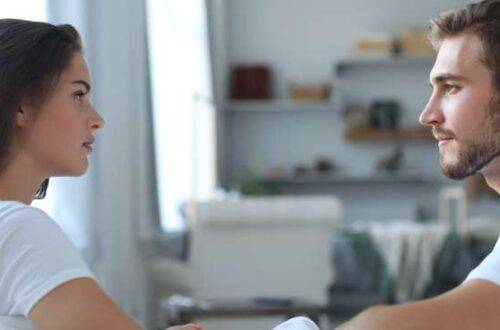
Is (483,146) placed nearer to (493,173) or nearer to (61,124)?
(493,173)

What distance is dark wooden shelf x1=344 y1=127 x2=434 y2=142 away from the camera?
970 centimetres

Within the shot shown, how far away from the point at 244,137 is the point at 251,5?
1245 mm

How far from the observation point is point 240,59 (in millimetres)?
10156

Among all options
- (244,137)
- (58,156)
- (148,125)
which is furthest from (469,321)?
(244,137)

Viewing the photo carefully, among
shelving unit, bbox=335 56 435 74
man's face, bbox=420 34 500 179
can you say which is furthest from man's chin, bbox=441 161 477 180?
shelving unit, bbox=335 56 435 74

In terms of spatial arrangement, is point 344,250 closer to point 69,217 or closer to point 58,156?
point 69,217

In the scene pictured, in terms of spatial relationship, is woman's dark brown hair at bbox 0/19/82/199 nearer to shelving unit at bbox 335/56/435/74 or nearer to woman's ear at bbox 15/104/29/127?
woman's ear at bbox 15/104/29/127

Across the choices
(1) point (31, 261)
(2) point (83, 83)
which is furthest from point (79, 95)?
(1) point (31, 261)

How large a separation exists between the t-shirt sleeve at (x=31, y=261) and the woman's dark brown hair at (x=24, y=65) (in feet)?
0.62

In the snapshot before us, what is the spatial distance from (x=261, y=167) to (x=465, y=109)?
8.45 metres

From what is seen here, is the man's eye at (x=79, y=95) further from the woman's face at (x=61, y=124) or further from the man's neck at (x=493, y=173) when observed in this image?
the man's neck at (x=493, y=173)

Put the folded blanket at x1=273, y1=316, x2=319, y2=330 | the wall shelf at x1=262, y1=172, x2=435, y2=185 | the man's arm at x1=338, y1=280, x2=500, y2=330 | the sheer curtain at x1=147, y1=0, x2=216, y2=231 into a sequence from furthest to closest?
1. the wall shelf at x1=262, y1=172, x2=435, y2=185
2. the sheer curtain at x1=147, y1=0, x2=216, y2=231
3. the folded blanket at x1=273, y1=316, x2=319, y2=330
4. the man's arm at x1=338, y1=280, x2=500, y2=330

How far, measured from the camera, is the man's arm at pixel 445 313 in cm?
124

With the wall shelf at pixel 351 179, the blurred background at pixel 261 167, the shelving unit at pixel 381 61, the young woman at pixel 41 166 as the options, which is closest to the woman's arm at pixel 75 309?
the young woman at pixel 41 166
